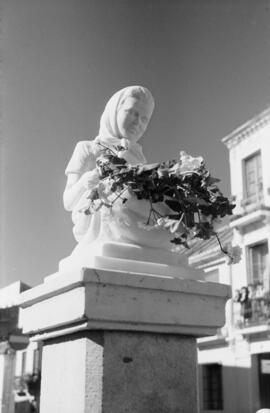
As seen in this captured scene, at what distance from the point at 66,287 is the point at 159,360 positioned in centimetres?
49

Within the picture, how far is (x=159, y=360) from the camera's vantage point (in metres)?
2.35

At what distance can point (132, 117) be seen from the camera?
9.55 ft

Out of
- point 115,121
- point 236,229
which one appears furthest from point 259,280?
point 115,121

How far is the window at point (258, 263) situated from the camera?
18719 millimetres

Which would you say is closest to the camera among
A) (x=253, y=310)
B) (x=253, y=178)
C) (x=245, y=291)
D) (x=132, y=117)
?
(x=132, y=117)

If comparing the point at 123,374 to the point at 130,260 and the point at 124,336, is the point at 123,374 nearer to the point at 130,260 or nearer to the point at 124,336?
the point at 124,336

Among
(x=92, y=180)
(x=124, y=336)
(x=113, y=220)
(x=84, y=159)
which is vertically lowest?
(x=124, y=336)

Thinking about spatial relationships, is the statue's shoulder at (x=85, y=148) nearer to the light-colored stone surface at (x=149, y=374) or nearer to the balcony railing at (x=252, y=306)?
the light-colored stone surface at (x=149, y=374)

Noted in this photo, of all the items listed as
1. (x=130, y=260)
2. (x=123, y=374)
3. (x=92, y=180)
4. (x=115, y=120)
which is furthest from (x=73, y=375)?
(x=115, y=120)

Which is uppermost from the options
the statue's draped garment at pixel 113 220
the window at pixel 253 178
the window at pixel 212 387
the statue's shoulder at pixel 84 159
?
the window at pixel 253 178

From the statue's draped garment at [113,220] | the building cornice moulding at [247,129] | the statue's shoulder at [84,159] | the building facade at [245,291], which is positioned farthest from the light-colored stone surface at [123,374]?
the building cornice moulding at [247,129]

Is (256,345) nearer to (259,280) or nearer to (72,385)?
(259,280)

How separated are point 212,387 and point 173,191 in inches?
761

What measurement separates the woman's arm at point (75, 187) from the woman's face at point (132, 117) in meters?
0.35
